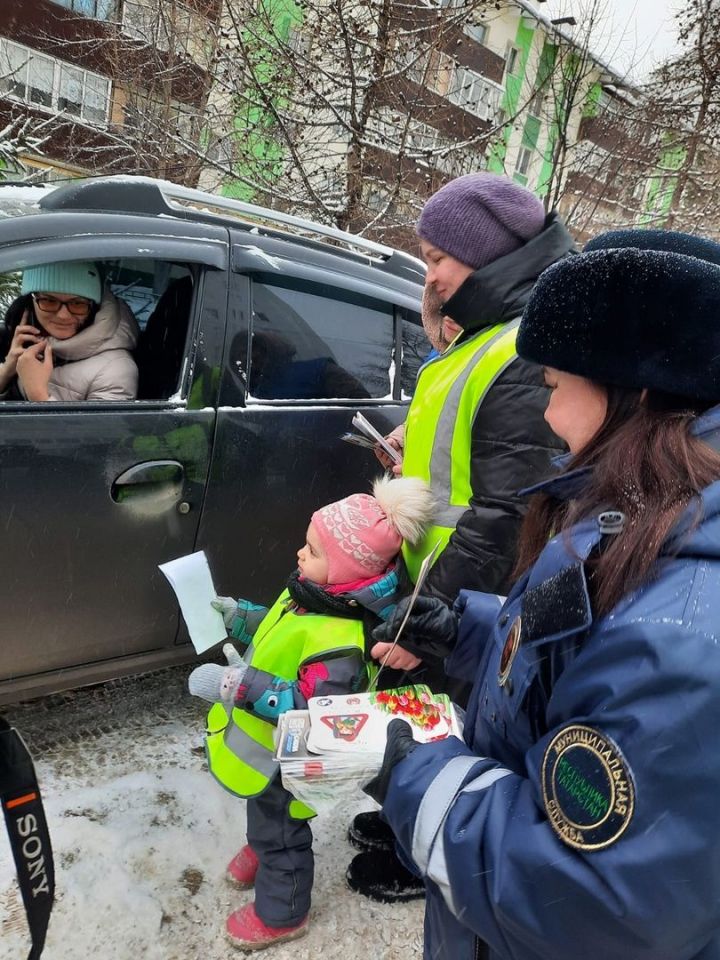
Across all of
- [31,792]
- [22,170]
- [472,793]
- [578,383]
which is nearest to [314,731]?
[472,793]

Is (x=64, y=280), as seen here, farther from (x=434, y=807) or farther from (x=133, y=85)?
(x=133, y=85)

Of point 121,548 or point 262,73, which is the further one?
point 262,73

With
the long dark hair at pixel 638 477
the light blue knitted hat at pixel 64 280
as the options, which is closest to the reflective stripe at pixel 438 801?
the long dark hair at pixel 638 477

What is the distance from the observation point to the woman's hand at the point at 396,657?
1.62m

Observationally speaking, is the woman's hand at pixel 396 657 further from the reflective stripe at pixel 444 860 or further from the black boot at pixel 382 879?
the black boot at pixel 382 879

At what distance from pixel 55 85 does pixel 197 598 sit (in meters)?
13.5

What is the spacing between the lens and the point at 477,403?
171 centimetres

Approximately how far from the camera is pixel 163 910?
190 cm

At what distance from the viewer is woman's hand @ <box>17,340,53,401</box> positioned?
90.9 inches

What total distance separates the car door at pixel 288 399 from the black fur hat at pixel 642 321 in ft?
5.56

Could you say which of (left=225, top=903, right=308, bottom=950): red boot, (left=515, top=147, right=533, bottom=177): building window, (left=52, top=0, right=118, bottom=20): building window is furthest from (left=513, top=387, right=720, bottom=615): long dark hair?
(left=52, top=0, right=118, bottom=20): building window

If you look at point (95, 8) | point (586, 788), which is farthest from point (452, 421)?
point (95, 8)

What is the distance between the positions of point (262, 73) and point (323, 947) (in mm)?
6748

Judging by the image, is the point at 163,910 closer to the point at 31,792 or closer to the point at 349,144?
the point at 31,792
